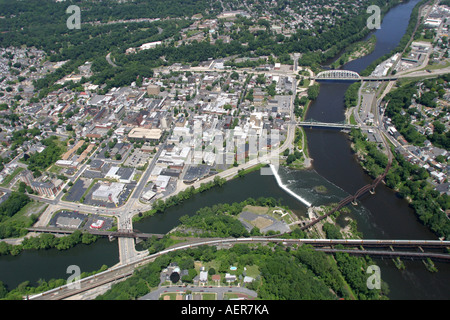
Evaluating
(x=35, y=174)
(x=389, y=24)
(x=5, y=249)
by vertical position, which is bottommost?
(x=5, y=249)

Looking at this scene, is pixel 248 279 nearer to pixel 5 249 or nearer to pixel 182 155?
pixel 182 155

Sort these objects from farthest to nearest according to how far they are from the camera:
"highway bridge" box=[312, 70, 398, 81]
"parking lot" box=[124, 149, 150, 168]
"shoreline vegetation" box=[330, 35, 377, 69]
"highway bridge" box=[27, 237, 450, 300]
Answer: "shoreline vegetation" box=[330, 35, 377, 69] < "highway bridge" box=[312, 70, 398, 81] < "parking lot" box=[124, 149, 150, 168] < "highway bridge" box=[27, 237, 450, 300]

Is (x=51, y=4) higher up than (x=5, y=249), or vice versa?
(x=51, y=4)

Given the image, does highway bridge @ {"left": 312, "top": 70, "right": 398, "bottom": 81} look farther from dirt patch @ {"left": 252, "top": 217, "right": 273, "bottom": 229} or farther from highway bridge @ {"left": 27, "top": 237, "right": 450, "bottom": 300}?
highway bridge @ {"left": 27, "top": 237, "right": 450, "bottom": 300}

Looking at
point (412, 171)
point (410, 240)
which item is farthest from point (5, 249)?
point (412, 171)

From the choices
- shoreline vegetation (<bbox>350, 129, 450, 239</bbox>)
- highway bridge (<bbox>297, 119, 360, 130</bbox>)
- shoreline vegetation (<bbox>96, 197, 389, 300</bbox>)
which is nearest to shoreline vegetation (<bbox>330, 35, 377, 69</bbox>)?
highway bridge (<bbox>297, 119, 360, 130</bbox>)

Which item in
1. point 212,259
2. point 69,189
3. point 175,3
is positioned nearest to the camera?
point 212,259
